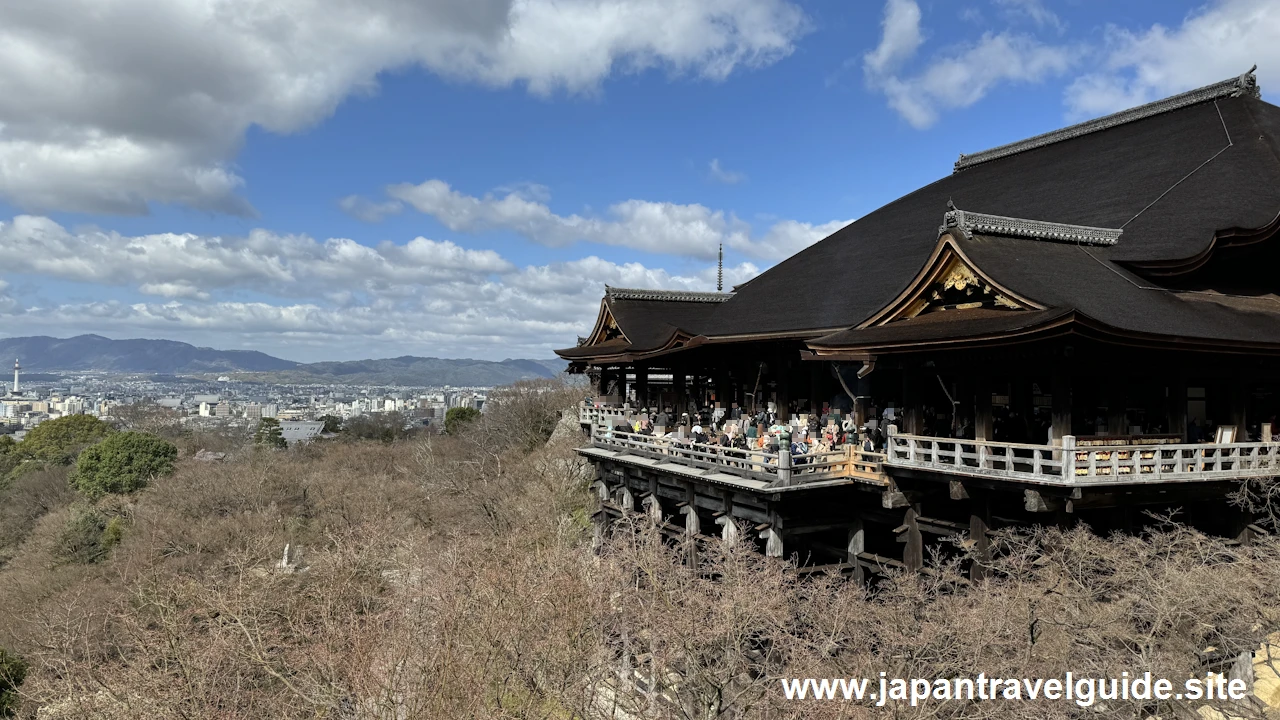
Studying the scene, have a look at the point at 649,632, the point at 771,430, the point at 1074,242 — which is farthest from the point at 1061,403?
the point at 649,632

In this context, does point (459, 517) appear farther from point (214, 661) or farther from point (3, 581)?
point (3, 581)

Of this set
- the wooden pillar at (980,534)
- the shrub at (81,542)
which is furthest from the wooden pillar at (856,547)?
the shrub at (81,542)

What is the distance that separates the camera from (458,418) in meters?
60.0

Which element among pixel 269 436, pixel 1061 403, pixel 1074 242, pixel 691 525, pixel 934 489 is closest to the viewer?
pixel 1061 403

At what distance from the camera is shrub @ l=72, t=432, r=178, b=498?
1863 inches

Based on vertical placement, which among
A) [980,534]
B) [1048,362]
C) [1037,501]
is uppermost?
[1048,362]

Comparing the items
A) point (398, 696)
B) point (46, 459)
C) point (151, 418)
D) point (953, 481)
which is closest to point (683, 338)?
point (953, 481)

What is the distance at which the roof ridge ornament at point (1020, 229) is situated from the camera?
14.7 metres

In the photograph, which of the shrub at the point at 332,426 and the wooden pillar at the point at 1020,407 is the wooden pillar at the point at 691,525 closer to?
the wooden pillar at the point at 1020,407

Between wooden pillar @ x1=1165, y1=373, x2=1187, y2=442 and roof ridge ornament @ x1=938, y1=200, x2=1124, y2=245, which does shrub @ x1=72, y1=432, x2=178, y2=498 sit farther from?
wooden pillar @ x1=1165, y1=373, x2=1187, y2=442

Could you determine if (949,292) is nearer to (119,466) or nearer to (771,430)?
(771,430)

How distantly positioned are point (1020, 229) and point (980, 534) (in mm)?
6268

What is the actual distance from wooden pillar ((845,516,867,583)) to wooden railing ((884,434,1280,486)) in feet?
10.8

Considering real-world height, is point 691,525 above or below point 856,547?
below
